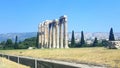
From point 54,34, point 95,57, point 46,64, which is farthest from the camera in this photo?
point 54,34

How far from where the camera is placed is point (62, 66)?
66.7 feet

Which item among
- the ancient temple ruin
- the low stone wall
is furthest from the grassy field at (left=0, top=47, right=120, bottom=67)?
the ancient temple ruin

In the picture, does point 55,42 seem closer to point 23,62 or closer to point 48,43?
point 48,43

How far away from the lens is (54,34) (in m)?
84.9

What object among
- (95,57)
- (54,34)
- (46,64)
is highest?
(54,34)

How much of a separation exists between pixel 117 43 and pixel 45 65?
12482 millimetres

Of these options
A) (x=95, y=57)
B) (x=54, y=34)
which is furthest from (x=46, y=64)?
(x=54, y=34)

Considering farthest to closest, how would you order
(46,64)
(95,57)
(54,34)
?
(54,34) → (95,57) → (46,64)

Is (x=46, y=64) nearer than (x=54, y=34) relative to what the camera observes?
Yes

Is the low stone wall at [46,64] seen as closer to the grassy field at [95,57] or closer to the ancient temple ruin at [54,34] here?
the grassy field at [95,57]

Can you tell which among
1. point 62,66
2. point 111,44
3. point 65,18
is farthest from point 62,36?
point 62,66

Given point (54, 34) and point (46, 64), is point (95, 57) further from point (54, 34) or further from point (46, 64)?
point (54, 34)

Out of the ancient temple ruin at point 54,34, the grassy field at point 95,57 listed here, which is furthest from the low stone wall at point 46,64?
the ancient temple ruin at point 54,34

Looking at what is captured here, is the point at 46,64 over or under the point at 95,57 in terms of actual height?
under
